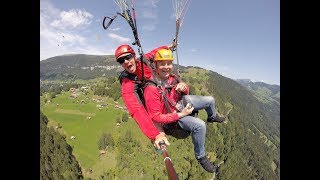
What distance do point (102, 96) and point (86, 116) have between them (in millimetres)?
13642

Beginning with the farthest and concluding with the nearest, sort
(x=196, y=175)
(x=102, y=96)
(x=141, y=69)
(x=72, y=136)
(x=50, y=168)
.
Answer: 1. (x=102, y=96)
2. (x=72, y=136)
3. (x=196, y=175)
4. (x=50, y=168)
5. (x=141, y=69)

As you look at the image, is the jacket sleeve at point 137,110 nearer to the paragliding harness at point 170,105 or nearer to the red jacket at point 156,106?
the red jacket at point 156,106

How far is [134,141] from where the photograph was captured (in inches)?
4744

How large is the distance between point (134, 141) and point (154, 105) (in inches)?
4589

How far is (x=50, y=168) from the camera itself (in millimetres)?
95938

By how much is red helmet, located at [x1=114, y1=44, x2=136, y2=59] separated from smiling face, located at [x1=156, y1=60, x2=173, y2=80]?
19.5 inches

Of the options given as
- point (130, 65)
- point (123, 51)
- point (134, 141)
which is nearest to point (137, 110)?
point (130, 65)

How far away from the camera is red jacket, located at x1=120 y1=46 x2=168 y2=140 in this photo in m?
5.55

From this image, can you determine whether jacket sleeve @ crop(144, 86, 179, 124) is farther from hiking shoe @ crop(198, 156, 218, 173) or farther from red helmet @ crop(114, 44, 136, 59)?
hiking shoe @ crop(198, 156, 218, 173)

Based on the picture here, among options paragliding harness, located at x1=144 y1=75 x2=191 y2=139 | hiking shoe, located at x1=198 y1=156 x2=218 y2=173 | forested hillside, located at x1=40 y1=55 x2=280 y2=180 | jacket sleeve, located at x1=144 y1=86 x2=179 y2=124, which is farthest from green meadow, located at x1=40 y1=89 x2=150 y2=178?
jacket sleeve, located at x1=144 y1=86 x2=179 y2=124

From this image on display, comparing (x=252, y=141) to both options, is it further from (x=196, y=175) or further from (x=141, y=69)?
(x=141, y=69)

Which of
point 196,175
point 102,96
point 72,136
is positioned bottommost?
point 196,175

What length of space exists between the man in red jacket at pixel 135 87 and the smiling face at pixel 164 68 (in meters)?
0.16
